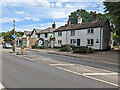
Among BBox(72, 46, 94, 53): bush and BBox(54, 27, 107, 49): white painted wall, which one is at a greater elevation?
BBox(54, 27, 107, 49): white painted wall

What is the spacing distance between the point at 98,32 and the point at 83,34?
403 centimetres

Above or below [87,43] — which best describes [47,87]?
below

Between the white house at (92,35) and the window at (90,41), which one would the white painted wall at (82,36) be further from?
the window at (90,41)

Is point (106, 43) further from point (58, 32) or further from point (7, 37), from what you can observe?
point (7, 37)

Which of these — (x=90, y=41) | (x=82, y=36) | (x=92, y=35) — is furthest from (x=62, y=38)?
(x=92, y=35)

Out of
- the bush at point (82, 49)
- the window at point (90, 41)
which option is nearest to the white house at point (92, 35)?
the window at point (90, 41)

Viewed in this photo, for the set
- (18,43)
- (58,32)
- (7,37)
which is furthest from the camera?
(7,37)

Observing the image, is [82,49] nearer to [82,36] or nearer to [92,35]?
[92,35]

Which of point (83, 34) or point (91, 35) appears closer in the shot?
point (91, 35)

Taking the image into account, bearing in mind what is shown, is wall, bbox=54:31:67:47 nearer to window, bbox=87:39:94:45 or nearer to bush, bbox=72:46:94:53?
window, bbox=87:39:94:45

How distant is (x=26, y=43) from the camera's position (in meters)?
43.4

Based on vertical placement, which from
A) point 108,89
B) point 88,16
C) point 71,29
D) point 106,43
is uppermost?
point 88,16

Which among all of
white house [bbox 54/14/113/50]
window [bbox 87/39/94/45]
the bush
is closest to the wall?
white house [bbox 54/14/113/50]

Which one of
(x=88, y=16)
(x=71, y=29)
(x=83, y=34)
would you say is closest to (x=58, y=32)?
(x=71, y=29)
